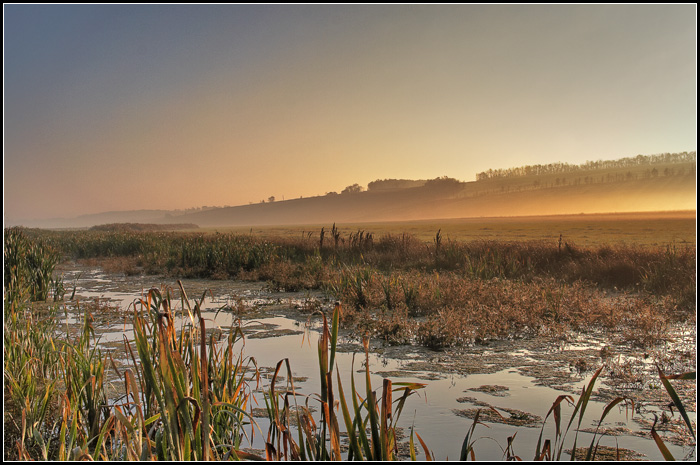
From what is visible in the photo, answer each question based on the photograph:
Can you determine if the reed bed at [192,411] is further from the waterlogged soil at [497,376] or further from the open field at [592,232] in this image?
the open field at [592,232]

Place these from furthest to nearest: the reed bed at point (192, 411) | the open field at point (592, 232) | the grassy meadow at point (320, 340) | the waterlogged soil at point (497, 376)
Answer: the open field at point (592, 232) → the waterlogged soil at point (497, 376) → the grassy meadow at point (320, 340) → the reed bed at point (192, 411)

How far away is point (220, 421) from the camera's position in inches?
153

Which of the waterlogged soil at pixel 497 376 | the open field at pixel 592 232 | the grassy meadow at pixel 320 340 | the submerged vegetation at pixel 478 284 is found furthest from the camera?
the open field at pixel 592 232

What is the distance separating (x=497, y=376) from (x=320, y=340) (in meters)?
3.22

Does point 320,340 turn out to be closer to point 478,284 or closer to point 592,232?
point 478,284

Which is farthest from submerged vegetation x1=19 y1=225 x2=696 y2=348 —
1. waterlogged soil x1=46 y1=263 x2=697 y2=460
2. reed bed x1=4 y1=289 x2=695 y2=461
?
reed bed x1=4 y1=289 x2=695 y2=461

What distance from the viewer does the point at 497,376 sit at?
625cm

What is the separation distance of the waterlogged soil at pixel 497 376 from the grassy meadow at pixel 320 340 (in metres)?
0.20

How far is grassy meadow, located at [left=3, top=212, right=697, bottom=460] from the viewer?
2686 millimetres

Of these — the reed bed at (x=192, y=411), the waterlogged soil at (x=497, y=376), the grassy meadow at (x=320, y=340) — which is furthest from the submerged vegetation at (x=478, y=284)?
the reed bed at (x=192, y=411)

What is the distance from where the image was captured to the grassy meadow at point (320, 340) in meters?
2.69

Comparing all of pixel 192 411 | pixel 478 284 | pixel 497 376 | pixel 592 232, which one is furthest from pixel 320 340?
pixel 592 232

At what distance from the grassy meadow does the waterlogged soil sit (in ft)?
0.64

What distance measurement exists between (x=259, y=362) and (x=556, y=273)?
36.6 feet
